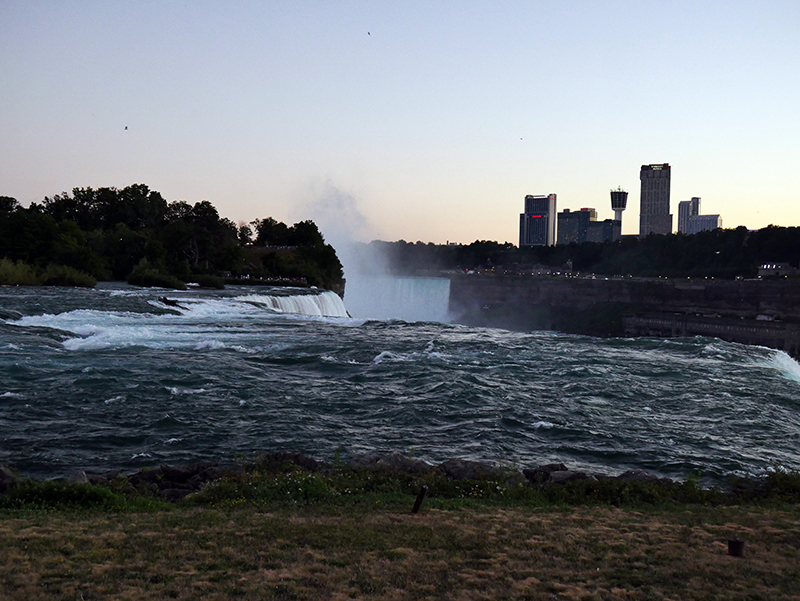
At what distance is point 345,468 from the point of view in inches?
436

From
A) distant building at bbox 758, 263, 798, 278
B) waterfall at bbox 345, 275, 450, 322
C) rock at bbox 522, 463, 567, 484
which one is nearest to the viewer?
rock at bbox 522, 463, 567, 484

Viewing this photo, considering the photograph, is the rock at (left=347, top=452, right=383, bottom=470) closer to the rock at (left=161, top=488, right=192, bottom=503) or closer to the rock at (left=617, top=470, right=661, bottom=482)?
the rock at (left=161, top=488, right=192, bottom=503)

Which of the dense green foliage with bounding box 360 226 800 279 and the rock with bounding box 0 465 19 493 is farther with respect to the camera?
the dense green foliage with bounding box 360 226 800 279

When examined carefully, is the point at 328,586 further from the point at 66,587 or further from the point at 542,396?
the point at 542,396

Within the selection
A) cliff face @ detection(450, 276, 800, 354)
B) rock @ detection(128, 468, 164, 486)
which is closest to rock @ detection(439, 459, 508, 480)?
rock @ detection(128, 468, 164, 486)

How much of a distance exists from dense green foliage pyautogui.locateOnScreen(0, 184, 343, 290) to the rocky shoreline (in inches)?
1685

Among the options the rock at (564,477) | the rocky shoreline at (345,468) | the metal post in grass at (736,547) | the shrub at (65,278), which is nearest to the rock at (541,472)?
the rocky shoreline at (345,468)

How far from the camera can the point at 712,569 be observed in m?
6.62

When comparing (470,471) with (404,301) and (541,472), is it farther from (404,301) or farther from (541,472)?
(404,301)

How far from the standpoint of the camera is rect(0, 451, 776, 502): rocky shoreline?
10.1 metres

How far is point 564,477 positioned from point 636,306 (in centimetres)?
5713

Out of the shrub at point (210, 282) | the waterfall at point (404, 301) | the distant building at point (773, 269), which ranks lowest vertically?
the waterfall at point (404, 301)

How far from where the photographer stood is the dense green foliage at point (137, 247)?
189 feet

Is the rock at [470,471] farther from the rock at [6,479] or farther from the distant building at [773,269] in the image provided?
the distant building at [773,269]
